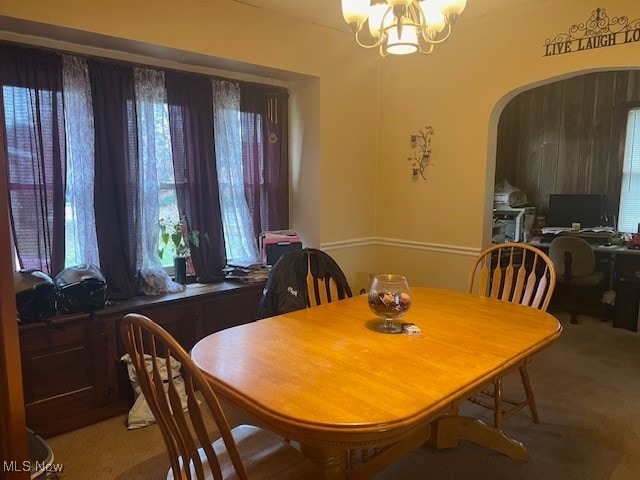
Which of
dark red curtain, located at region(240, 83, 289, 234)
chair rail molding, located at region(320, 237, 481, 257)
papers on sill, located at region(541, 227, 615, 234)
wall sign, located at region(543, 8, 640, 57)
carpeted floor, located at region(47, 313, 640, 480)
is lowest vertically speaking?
carpeted floor, located at region(47, 313, 640, 480)

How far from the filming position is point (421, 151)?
3.85m

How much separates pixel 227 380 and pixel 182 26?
7.73 ft

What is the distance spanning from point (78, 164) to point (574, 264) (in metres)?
4.27

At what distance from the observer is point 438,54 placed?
3.67 metres

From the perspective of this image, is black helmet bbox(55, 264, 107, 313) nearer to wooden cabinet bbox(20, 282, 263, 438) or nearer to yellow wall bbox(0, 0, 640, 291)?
wooden cabinet bbox(20, 282, 263, 438)

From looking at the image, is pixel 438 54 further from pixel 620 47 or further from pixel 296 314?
pixel 296 314

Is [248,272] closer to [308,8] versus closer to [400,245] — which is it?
[400,245]

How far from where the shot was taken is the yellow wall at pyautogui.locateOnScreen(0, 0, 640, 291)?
2990 millimetres

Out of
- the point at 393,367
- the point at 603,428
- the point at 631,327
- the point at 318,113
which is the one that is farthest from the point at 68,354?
the point at 631,327

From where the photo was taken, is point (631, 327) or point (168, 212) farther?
point (631, 327)

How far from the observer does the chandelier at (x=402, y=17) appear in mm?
1901

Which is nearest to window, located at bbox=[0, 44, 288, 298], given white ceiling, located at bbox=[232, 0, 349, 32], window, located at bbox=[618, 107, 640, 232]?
white ceiling, located at bbox=[232, 0, 349, 32]

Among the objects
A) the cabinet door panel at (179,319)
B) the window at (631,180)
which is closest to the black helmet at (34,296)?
the cabinet door panel at (179,319)

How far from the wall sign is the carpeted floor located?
221 cm
